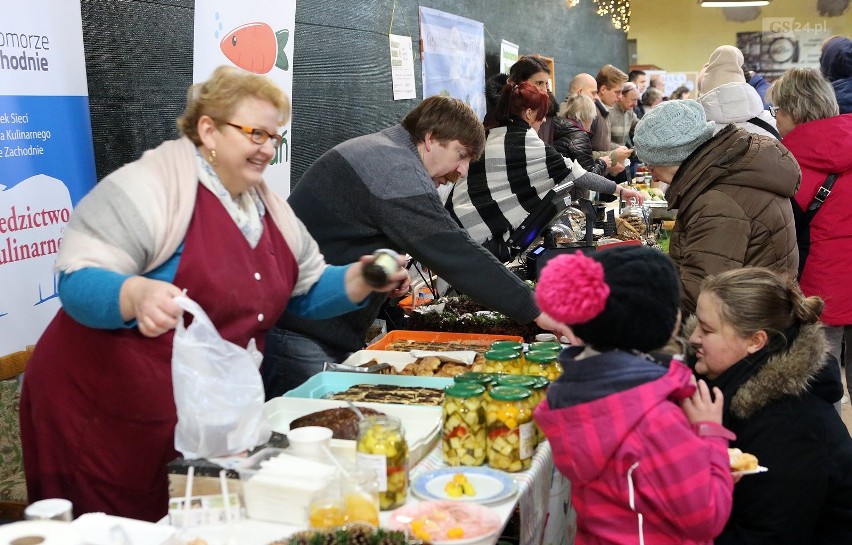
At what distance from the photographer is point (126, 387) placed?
198cm

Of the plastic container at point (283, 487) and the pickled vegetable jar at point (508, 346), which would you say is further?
the pickled vegetable jar at point (508, 346)

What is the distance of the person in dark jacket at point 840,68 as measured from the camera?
206 inches

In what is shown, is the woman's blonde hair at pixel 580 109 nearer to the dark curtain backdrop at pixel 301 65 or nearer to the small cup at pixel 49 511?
the dark curtain backdrop at pixel 301 65

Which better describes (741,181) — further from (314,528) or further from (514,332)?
(314,528)

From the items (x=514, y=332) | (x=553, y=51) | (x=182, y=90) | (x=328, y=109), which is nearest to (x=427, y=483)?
(x=514, y=332)

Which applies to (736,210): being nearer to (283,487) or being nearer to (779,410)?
(779,410)

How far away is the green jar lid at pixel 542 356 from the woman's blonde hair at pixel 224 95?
95 cm

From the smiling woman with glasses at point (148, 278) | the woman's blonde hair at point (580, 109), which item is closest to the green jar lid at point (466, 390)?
the smiling woman with glasses at point (148, 278)

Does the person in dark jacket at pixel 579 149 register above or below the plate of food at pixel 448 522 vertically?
above

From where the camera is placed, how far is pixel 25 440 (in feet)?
7.07

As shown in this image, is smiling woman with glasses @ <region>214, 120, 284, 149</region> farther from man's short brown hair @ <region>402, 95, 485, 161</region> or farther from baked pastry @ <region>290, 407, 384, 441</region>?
man's short brown hair @ <region>402, 95, 485, 161</region>

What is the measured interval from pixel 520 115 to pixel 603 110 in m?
4.27

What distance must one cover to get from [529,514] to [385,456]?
424mm

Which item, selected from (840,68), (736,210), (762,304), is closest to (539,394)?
(762,304)
